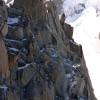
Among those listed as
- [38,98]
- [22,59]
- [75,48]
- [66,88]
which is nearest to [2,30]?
[22,59]

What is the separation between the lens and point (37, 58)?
55281 millimetres

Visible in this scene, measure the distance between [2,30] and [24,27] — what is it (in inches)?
305

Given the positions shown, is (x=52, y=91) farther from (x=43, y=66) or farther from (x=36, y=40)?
(x=36, y=40)

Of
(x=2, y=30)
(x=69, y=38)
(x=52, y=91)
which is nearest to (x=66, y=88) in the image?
(x=52, y=91)

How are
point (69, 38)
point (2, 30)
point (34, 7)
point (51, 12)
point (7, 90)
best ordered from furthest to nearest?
1. point (69, 38)
2. point (51, 12)
3. point (34, 7)
4. point (2, 30)
5. point (7, 90)

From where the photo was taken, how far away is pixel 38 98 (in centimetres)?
5081

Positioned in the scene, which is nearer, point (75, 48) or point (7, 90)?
point (7, 90)

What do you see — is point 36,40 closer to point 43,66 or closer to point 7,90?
point 43,66

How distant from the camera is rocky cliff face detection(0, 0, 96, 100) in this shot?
48.1m

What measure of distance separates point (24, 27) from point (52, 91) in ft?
26.2

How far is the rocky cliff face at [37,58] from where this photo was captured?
4806 centimetres

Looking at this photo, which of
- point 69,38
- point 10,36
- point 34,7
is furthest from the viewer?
point 69,38

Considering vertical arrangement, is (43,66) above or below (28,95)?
above

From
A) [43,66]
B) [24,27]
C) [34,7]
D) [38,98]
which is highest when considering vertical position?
[34,7]
